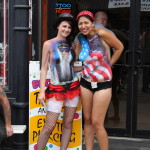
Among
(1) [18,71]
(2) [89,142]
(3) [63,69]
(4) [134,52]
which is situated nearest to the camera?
(3) [63,69]

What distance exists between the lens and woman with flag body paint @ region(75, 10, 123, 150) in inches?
153

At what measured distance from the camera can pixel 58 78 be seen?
3.89m

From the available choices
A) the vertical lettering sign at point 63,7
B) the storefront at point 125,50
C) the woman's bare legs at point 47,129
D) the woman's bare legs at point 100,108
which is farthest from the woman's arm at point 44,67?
the vertical lettering sign at point 63,7

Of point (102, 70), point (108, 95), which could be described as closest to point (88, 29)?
point (102, 70)

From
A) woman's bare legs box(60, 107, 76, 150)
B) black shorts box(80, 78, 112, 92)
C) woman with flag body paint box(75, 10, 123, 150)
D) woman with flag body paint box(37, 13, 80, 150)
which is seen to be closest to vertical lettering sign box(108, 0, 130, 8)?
woman with flag body paint box(75, 10, 123, 150)

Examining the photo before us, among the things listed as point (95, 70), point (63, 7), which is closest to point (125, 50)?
point (63, 7)

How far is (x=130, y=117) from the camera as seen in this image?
17.1ft

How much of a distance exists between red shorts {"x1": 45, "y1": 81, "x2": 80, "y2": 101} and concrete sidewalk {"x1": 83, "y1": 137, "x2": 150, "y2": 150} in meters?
1.17

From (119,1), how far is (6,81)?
1865mm

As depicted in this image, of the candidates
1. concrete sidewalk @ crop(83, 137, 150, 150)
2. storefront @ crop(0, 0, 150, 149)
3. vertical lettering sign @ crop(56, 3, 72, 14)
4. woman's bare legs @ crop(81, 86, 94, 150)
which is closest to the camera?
woman's bare legs @ crop(81, 86, 94, 150)

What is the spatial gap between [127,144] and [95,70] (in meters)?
1.52

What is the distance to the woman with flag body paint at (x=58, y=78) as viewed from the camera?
12.7 feet

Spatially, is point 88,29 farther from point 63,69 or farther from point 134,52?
point 134,52

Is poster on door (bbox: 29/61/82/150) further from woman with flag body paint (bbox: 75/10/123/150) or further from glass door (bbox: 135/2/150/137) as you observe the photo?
glass door (bbox: 135/2/150/137)
